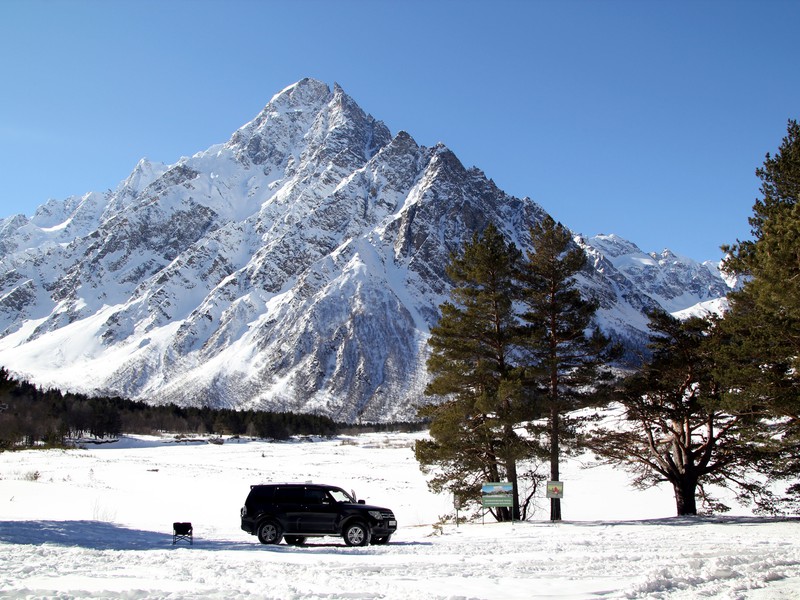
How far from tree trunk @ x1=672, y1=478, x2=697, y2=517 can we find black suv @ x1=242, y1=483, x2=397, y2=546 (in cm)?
1243

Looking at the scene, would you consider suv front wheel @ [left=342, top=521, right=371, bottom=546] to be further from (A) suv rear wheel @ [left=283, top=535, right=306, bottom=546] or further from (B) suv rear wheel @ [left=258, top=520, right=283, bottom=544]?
(B) suv rear wheel @ [left=258, top=520, right=283, bottom=544]

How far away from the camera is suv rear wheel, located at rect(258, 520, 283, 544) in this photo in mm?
18625

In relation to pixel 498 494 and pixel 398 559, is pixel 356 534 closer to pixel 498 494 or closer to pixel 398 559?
pixel 398 559

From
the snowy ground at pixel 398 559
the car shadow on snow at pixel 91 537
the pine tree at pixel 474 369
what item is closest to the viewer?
the snowy ground at pixel 398 559

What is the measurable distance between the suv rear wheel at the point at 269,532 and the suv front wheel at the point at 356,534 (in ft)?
6.46

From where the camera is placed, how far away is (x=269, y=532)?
18703mm

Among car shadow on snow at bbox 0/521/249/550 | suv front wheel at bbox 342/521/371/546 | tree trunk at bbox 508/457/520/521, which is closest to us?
car shadow on snow at bbox 0/521/249/550

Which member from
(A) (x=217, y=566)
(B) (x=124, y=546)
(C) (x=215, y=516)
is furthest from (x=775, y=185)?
(C) (x=215, y=516)

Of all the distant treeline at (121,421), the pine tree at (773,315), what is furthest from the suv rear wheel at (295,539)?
the distant treeline at (121,421)

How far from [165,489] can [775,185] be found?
35.3m

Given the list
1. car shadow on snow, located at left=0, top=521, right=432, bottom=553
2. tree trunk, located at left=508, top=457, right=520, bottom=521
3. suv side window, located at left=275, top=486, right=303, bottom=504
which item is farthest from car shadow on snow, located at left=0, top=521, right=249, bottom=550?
tree trunk, located at left=508, top=457, right=520, bottom=521

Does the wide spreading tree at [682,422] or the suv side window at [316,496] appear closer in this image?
the suv side window at [316,496]

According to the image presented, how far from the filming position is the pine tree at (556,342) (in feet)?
79.0

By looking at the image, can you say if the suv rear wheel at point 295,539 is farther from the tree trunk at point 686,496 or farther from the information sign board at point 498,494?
the tree trunk at point 686,496
